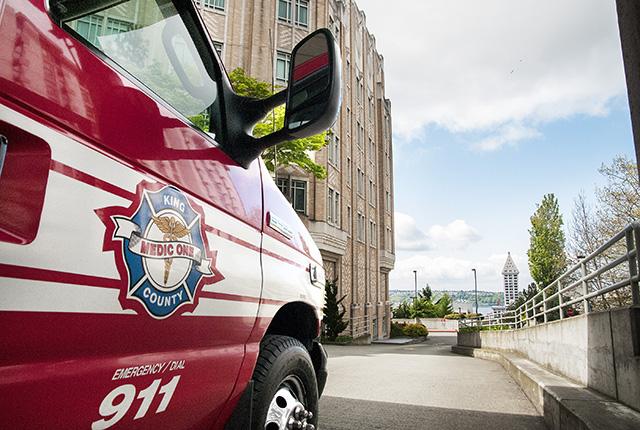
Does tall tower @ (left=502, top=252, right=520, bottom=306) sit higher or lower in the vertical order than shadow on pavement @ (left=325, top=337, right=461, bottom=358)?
higher

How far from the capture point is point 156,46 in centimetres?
178

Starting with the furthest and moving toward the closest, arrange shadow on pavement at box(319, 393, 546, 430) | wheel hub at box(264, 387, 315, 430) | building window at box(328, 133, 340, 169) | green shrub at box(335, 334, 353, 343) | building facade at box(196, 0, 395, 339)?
building window at box(328, 133, 340, 169), green shrub at box(335, 334, 353, 343), building facade at box(196, 0, 395, 339), shadow on pavement at box(319, 393, 546, 430), wheel hub at box(264, 387, 315, 430)

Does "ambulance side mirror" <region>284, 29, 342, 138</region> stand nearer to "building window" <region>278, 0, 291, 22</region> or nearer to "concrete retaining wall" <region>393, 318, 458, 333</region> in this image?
"building window" <region>278, 0, 291, 22</region>

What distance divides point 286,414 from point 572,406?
2.98 metres

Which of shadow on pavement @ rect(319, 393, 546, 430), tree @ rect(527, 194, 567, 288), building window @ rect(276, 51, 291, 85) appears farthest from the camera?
tree @ rect(527, 194, 567, 288)

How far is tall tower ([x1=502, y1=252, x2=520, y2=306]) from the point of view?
1930 inches

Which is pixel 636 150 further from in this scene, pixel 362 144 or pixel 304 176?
pixel 362 144

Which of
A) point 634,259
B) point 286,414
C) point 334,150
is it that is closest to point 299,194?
point 334,150

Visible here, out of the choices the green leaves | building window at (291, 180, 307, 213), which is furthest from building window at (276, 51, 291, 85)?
the green leaves

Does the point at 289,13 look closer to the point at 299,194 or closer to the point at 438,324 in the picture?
the point at 299,194

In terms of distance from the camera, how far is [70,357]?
1097 mm

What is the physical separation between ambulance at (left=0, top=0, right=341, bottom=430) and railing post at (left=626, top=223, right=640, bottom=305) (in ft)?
11.5

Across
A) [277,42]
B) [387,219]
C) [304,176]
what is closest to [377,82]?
[387,219]

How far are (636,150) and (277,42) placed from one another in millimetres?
22577
